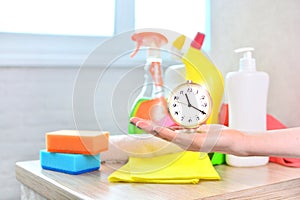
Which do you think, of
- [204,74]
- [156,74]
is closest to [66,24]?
[156,74]

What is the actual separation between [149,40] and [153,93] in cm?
12

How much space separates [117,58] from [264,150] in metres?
0.38

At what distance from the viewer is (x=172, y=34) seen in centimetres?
A: 96

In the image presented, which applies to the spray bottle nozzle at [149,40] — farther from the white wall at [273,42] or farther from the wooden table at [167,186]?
the white wall at [273,42]

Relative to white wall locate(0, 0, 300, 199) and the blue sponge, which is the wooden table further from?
white wall locate(0, 0, 300, 199)

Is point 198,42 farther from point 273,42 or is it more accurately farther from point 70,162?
point 70,162

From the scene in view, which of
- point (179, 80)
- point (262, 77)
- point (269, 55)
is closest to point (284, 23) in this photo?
point (269, 55)

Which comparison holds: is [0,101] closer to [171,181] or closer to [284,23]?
[171,181]

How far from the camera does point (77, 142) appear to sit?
32.0 inches

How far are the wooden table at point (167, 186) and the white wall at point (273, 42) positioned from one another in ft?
0.91

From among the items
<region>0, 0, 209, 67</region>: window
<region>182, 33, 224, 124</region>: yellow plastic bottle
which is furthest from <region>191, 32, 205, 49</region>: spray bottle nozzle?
<region>0, 0, 209, 67</region>: window

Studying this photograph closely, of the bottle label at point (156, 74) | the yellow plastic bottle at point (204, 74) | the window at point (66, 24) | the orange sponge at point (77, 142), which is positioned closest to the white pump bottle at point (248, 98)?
the yellow plastic bottle at point (204, 74)

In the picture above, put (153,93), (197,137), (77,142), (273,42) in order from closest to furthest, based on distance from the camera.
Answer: (197,137) → (77,142) → (153,93) → (273,42)

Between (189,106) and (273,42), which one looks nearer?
(189,106)
